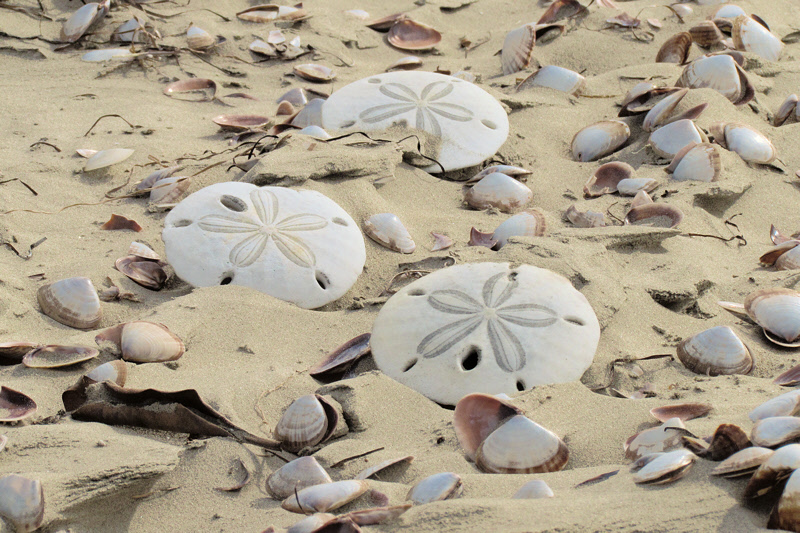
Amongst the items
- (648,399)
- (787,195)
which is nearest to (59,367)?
(648,399)

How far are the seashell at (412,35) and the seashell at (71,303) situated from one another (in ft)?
11.9

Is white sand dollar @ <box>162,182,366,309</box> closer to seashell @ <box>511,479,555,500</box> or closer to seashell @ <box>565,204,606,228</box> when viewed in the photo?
seashell @ <box>565,204,606,228</box>

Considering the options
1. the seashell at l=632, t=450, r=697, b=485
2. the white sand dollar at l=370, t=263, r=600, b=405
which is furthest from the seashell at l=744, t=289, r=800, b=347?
the seashell at l=632, t=450, r=697, b=485

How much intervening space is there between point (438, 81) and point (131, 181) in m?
1.72

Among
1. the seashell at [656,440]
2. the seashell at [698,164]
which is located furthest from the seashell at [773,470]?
the seashell at [698,164]

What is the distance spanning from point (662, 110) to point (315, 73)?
223 cm

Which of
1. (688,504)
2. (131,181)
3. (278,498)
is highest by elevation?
(688,504)

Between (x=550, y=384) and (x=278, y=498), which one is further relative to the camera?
(x=550, y=384)

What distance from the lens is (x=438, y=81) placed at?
14.2ft

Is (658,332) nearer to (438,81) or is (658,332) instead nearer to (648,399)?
(648,399)

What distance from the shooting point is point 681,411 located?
6.77ft

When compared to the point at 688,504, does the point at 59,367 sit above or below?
below

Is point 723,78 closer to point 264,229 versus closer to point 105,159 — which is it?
point 264,229

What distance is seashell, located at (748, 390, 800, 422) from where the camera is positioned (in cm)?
180
